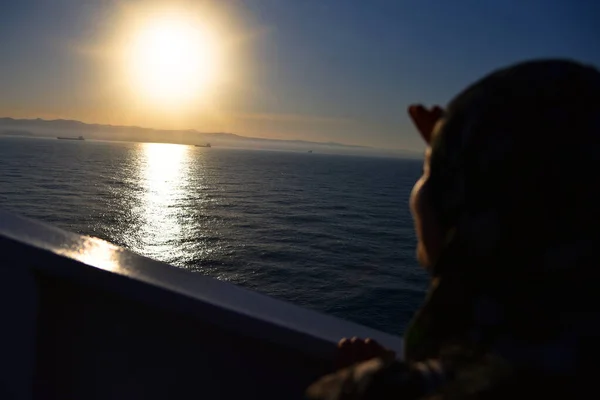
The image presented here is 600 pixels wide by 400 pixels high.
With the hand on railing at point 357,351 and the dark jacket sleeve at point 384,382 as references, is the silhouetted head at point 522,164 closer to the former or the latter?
the dark jacket sleeve at point 384,382

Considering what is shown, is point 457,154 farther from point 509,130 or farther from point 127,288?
point 127,288

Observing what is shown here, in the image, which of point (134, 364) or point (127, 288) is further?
point (134, 364)

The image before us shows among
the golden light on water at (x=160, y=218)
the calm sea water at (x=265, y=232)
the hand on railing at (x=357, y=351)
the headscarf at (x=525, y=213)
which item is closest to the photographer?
the headscarf at (x=525, y=213)

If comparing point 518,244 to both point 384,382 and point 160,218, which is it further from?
point 160,218

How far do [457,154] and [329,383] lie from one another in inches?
13.6

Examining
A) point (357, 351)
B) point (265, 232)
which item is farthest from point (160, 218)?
point (357, 351)

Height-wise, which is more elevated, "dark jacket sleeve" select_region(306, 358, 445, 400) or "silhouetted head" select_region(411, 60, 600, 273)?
"silhouetted head" select_region(411, 60, 600, 273)

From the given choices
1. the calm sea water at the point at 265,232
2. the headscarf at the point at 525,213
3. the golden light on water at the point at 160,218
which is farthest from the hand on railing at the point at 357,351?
the golden light on water at the point at 160,218

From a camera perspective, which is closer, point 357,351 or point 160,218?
point 357,351

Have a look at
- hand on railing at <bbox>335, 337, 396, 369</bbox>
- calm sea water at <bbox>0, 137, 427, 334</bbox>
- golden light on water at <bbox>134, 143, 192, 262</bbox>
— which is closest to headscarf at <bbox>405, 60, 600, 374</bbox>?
hand on railing at <bbox>335, 337, 396, 369</bbox>

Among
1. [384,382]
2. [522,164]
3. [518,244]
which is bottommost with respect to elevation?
[384,382]

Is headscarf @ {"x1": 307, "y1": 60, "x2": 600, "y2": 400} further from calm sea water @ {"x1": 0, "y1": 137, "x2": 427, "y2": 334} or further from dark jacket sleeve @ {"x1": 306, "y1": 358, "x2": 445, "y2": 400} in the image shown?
calm sea water @ {"x1": 0, "y1": 137, "x2": 427, "y2": 334}

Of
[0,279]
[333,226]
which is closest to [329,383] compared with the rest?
[0,279]

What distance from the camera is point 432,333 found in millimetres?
694
